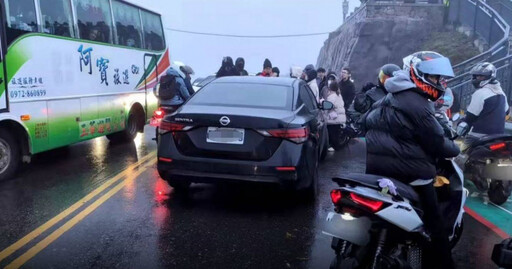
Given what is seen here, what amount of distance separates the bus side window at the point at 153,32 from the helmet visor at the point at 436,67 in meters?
8.92

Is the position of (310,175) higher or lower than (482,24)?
lower

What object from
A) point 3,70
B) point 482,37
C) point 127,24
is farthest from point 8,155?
point 482,37

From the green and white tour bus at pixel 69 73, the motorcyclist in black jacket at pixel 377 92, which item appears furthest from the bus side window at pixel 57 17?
the motorcyclist in black jacket at pixel 377 92

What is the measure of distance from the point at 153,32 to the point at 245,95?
657 centimetres

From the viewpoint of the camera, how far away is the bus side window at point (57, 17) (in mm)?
7289

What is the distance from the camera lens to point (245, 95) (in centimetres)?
596

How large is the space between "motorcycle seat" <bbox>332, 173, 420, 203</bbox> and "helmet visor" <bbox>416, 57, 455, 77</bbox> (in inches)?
32.1

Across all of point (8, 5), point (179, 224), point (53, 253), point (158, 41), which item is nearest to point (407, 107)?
point (179, 224)

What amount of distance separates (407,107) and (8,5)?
5933 millimetres

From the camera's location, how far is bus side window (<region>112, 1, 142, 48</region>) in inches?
385

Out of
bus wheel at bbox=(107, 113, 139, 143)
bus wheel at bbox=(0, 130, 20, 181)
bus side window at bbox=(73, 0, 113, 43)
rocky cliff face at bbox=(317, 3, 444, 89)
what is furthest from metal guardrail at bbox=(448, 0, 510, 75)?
bus wheel at bbox=(0, 130, 20, 181)

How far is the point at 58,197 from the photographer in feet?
19.4

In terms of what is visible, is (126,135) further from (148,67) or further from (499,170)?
(499,170)

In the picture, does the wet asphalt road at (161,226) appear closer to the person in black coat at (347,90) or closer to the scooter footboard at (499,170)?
the scooter footboard at (499,170)
